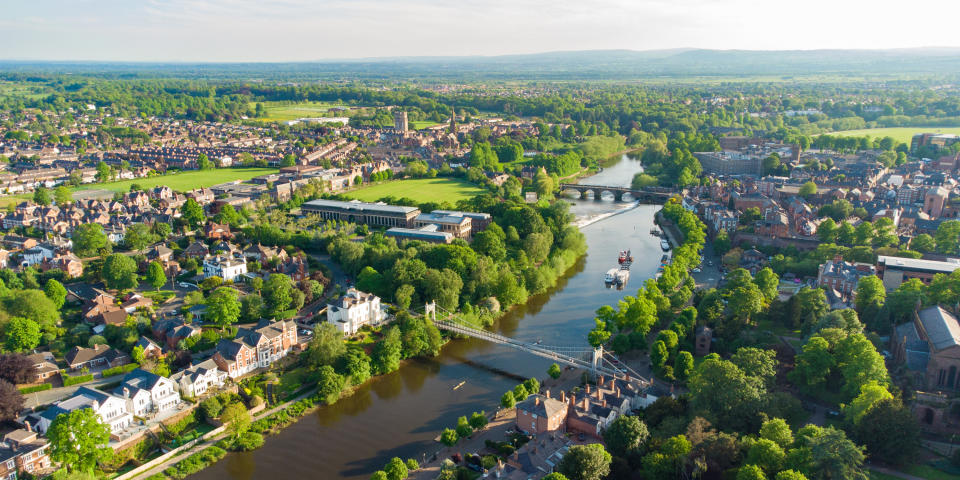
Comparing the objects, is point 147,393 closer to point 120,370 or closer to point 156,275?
point 120,370

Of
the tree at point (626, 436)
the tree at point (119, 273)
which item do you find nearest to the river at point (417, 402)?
the tree at point (626, 436)

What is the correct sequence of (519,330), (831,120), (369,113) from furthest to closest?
(369,113) < (831,120) < (519,330)

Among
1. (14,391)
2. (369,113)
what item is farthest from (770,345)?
(369,113)

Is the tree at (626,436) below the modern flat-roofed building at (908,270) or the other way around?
below

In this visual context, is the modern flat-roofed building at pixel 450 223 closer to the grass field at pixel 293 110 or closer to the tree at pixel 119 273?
the tree at pixel 119 273

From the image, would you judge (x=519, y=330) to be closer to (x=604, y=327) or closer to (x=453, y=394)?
(x=604, y=327)

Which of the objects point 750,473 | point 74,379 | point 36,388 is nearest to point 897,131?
point 750,473
